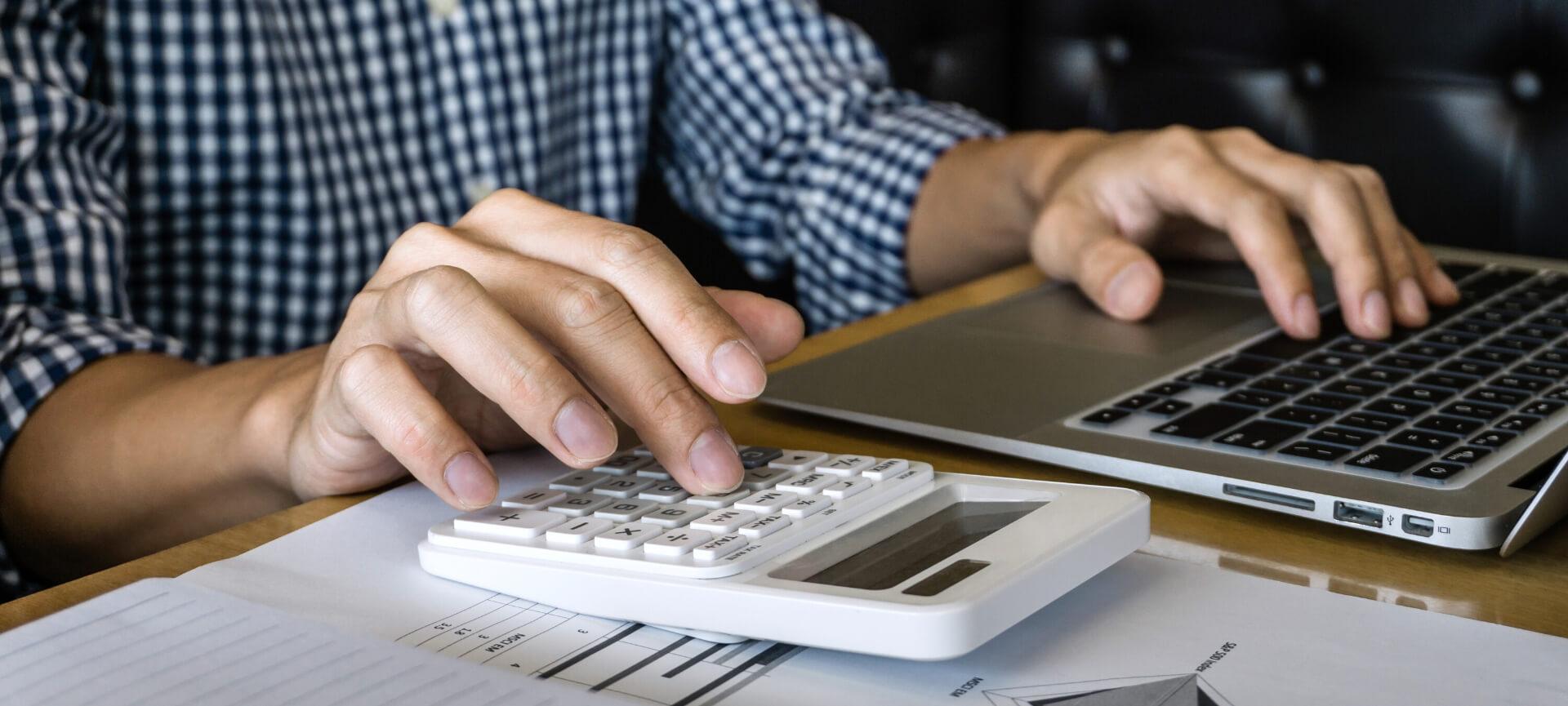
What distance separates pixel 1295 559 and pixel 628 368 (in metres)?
0.20

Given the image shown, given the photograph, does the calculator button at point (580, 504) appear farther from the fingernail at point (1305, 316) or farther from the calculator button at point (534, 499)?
the fingernail at point (1305, 316)

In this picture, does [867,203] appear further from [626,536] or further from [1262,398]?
[626,536]

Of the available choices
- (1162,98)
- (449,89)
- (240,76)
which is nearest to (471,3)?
(449,89)

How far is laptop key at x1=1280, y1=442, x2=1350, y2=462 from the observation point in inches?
17.0

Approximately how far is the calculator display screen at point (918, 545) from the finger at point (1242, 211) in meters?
0.28

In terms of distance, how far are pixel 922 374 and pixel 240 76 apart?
475 mm

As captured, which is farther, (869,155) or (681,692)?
(869,155)

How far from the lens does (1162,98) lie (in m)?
1.33

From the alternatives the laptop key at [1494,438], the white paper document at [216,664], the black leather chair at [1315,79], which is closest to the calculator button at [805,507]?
the white paper document at [216,664]

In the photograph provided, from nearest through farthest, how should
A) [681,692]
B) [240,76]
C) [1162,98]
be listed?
[681,692]
[240,76]
[1162,98]

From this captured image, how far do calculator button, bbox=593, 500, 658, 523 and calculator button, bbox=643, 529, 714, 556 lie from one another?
0.02 meters

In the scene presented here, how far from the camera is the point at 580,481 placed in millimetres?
422

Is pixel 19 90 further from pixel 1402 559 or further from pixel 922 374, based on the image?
pixel 1402 559

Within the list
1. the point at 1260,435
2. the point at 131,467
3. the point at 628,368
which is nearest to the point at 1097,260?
the point at 1260,435
